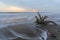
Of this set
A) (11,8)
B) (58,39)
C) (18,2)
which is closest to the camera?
(58,39)

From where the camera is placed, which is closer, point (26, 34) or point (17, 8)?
point (26, 34)

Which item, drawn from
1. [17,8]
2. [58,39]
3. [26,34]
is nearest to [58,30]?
[58,39]

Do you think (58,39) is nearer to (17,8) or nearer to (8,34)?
(17,8)

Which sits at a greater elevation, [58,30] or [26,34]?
[26,34]

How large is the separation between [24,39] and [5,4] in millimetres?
4349

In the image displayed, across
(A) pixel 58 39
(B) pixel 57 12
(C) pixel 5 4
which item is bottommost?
(A) pixel 58 39

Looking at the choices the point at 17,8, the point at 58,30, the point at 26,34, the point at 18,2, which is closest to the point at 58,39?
the point at 58,30

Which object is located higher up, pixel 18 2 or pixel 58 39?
pixel 18 2

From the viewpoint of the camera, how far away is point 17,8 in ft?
17.3

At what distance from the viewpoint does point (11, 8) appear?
5.21 m

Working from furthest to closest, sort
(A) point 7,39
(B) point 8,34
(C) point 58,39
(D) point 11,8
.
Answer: (D) point 11,8 → (C) point 58,39 → (B) point 8,34 → (A) point 7,39

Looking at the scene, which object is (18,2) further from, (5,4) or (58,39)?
(58,39)

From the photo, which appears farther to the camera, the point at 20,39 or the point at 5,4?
the point at 5,4

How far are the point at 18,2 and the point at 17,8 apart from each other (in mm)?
428
